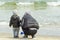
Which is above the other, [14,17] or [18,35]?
[14,17]

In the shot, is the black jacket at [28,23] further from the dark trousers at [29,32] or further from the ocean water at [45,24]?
the ocean water at [45,24]

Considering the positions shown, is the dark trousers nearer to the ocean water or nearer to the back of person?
the back of person

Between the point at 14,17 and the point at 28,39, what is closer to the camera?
the point at 28,39

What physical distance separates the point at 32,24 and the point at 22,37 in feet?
3.14

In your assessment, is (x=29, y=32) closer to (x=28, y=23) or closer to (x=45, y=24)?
(x=28, y=23)

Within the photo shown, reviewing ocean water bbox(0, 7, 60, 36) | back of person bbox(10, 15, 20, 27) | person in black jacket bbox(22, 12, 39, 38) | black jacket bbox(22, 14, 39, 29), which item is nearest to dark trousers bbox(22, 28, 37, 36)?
person in black jacket bbox(22, 12, 39, 38)

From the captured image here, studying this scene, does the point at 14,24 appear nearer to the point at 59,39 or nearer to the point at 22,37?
the point at 22,37

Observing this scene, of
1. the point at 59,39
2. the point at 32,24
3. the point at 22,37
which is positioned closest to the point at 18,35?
the point at 22,37

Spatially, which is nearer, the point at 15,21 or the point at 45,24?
the point at 15,21

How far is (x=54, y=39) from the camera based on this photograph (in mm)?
12992

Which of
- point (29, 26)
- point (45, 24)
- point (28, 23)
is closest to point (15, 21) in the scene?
point (28, 23)

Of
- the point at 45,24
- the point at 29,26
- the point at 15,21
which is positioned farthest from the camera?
the point at 45,24

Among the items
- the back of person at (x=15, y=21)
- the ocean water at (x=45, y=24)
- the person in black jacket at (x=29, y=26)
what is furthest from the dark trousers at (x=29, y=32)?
the ocean water at (x=45, y=24)

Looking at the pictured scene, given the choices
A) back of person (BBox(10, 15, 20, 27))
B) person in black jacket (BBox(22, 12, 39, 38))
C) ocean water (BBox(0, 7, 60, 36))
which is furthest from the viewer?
ocean water (BBox(0, 7, 60, 36))
